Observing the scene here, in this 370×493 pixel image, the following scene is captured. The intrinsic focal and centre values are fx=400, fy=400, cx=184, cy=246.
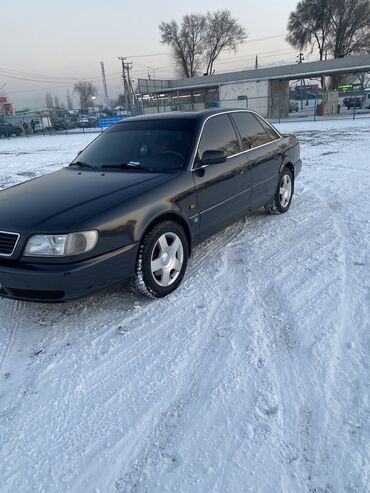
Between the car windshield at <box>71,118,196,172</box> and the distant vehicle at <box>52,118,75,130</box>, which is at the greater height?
the car windshield at <box>71,118,196,172</box>

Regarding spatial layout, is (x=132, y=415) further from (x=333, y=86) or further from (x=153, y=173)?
(x=333, y=86)

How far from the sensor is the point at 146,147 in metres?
4.19

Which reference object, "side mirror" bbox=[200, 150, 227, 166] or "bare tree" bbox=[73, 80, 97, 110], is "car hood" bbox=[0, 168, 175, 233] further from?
"bare tree" bbox=[73, 80, 97, 110]

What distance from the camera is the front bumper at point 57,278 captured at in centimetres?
290

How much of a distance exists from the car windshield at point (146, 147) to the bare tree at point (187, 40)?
200 ft

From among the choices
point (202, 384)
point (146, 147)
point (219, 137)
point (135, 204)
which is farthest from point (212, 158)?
point (202, 384)

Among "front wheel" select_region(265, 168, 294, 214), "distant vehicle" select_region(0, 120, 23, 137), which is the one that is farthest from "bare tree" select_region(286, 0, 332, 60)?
"front wheel" select_region(265, 168, 294, 214)

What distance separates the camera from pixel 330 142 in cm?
1360

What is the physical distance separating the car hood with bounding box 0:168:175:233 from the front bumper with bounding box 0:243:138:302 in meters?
0.29

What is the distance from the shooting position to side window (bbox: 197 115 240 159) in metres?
4.17

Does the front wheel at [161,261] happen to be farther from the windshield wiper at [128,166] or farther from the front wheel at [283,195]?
the front wheel at [283,195]

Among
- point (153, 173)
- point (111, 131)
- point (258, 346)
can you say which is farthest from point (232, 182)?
point (258, 346)

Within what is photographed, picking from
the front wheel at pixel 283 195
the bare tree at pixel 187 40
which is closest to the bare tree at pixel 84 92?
the bare tree at pixel 187 40

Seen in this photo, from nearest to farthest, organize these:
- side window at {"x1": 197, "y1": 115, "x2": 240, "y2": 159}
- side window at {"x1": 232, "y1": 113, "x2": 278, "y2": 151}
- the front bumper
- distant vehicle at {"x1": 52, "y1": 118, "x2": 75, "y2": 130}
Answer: the front bumper → side window at {"x1": 197, "y1": 115, "x2": 240, "y2": 159} → side window at {"x1": 232, "y1": 113, "x2": 278, "y2": 151} → distant vehicle at {"x1": 52, "y1": 118, "x2": 75, "y2": 130}
